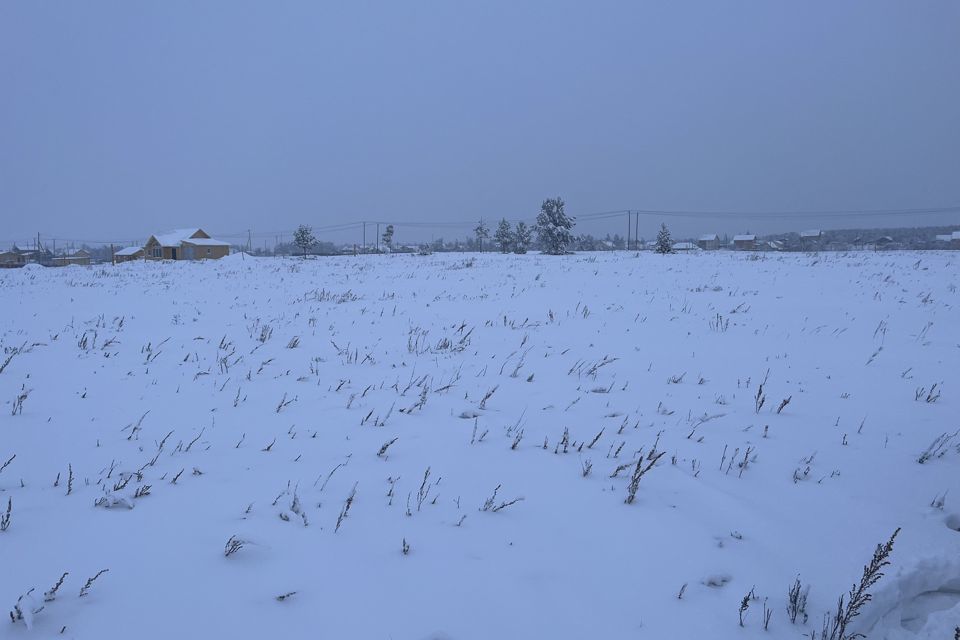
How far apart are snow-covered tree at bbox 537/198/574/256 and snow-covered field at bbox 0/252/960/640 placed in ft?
150

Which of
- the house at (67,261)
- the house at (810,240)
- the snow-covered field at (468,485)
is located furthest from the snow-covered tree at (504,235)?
the snow-covered field at (468,485)

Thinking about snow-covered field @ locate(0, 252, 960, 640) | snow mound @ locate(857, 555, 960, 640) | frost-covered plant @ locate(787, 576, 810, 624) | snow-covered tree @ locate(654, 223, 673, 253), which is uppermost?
snow-covered tree @ locate(654, 223, 673, 253)

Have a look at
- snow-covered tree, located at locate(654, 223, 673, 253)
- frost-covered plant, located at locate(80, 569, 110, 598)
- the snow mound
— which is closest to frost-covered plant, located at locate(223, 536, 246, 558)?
frost-covered plant, located at locate(80, 569, 110, 598)

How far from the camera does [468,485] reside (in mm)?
3434

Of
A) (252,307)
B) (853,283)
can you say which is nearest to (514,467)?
(252,307)

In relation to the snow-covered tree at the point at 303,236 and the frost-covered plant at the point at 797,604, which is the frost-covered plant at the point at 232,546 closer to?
the frost-covered plant at the point at 797,604

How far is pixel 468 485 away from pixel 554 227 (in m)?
51.2

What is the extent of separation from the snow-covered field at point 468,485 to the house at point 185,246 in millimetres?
72236

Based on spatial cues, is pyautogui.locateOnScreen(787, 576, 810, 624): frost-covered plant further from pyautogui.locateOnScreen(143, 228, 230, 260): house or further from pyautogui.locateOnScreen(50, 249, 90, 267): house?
pyautogui.locateOnScreen(143, 228, 230, 260): house

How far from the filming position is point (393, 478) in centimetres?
349

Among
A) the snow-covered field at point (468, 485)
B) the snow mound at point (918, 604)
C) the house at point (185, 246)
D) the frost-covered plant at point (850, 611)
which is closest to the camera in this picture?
the frost-covered plant at point (850, 611)

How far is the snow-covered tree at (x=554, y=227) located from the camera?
52.7 m

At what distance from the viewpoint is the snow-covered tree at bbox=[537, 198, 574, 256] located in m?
52.7

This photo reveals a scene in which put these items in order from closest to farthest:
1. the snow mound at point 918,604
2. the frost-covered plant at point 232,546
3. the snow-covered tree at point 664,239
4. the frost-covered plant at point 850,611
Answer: the frost-covered plant at point 850,611
the snow mound at point 918,604
the frost-covered plant at point 232,546
the snow-covered tree at point 664,239
